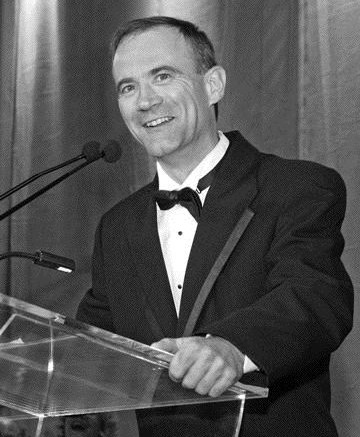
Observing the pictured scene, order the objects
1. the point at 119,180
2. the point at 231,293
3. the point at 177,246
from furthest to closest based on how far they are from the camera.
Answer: the point at 119,180 < the point at 177,246 < the point at 231,293

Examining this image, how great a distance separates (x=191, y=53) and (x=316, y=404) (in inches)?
Result: 32.8

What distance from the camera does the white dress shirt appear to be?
2006 millimetres

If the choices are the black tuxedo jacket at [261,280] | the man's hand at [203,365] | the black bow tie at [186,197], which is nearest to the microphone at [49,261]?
the black tuxedo jacket at [261,280]

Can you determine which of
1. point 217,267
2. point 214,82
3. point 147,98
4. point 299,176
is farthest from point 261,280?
point 214,82

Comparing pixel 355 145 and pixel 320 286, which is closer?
pixel 320 286

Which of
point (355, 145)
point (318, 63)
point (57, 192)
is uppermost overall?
point (318, 63)

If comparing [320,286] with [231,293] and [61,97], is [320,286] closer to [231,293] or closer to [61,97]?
[231,293]

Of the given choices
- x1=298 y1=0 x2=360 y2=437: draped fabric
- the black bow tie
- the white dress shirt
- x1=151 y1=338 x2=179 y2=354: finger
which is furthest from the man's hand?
x1=298 y1=0 x2=360 y2=437: draped fabric

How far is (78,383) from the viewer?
124 cm

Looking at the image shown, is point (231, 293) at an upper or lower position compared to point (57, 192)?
upper

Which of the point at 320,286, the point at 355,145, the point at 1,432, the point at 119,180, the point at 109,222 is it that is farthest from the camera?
the point at 119,180

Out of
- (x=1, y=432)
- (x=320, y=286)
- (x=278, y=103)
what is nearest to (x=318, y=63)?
(x=278, y=103)

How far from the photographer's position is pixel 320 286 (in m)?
1.69

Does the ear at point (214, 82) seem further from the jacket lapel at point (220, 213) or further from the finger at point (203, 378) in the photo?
the finger at point (203, 378)
